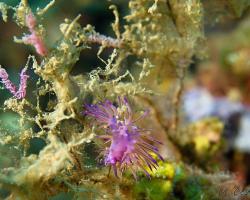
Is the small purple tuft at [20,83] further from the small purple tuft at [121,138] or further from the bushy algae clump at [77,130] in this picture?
the small purple tuft at [121,138]

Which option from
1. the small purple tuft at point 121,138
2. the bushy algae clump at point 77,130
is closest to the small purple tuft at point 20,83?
the bushy algae clump at point 77,130

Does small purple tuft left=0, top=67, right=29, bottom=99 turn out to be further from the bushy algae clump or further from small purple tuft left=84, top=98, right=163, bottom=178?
small purple tuft left=84, top=98, right=163, bottom=178

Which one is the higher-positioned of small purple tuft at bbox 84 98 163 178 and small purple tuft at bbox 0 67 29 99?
small purple tuft at bbox 0 67 29 99

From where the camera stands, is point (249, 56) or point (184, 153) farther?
point (249, 56)

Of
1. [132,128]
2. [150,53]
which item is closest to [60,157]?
[132,128]

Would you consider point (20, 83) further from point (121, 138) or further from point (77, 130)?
point (121, 138)

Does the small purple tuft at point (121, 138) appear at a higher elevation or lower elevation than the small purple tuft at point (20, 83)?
lower

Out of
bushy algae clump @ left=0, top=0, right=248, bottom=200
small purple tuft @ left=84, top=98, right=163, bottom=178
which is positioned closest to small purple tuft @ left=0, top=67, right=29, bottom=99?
bushy algae clump @ left=0, top=0, right=248, bottom=200

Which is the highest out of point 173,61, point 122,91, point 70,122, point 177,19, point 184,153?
point 177,19

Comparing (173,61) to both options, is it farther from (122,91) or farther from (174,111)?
(122,91)
